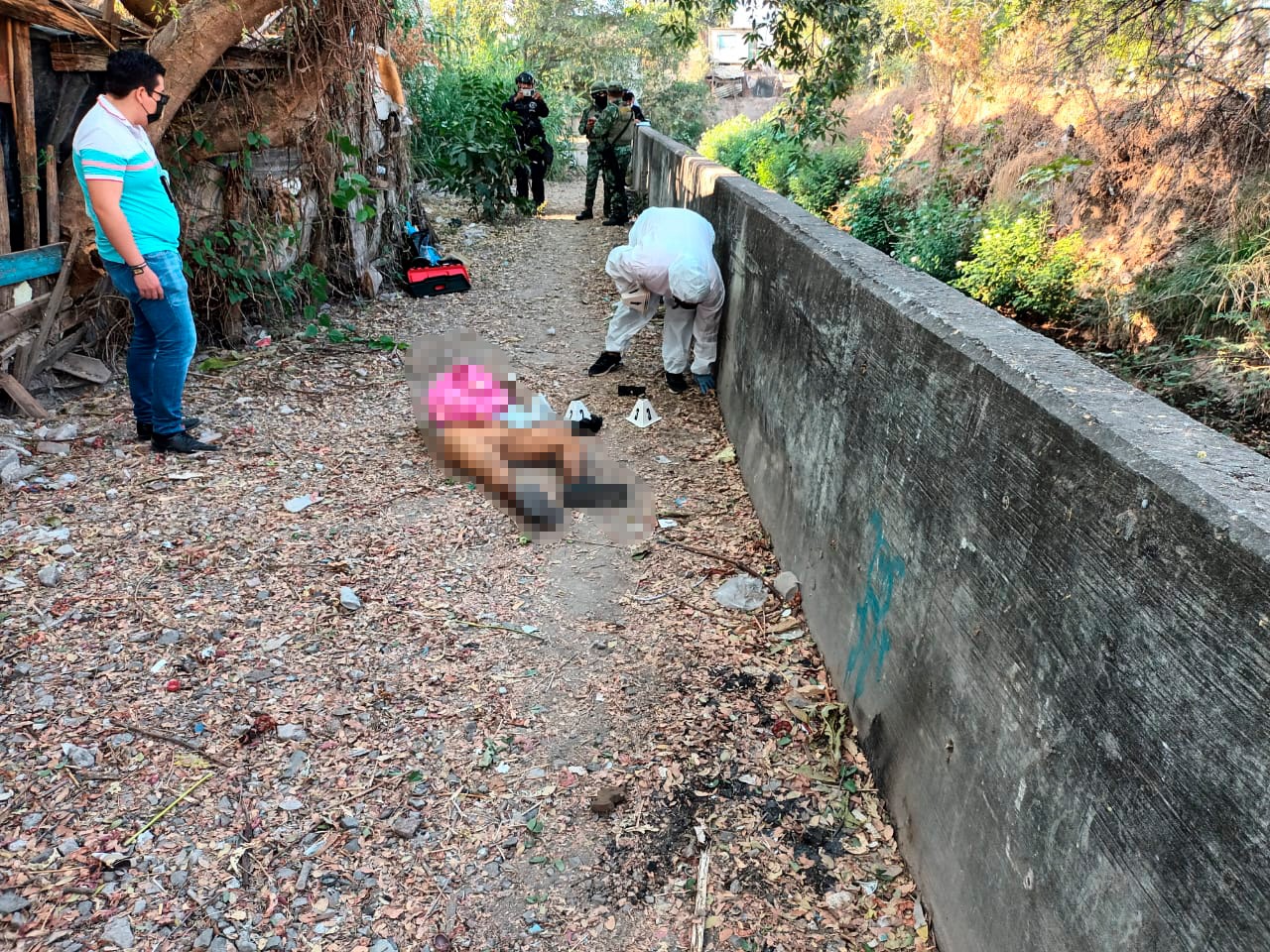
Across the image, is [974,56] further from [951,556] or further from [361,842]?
[361,842]

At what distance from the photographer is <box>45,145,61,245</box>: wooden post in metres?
4.49

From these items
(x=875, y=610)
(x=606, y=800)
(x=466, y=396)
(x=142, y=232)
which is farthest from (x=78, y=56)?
(x=875, y=610)

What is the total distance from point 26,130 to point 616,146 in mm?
8016

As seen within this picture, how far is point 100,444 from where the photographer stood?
165 inches

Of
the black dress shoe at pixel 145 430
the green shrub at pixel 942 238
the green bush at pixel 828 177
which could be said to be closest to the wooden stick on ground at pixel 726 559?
the black dress shoe at pixel 145 430

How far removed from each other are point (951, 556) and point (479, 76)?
418 inches

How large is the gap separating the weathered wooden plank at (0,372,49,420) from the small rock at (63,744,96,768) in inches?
103

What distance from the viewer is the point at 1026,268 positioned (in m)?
6.09

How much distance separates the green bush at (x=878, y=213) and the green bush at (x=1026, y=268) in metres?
1.83

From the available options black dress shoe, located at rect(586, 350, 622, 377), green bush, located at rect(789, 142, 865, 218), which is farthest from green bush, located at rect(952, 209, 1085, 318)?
green bush, located at rect(789, 142, 865, 218)

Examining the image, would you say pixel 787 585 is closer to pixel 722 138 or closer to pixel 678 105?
pixel 722 138

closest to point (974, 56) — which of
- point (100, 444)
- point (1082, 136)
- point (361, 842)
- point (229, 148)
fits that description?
point (1082, 136)

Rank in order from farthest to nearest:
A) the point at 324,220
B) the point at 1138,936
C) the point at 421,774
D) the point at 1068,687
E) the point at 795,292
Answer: the point at 324,220
the point at 795,292
the point at 421,774
the point at 1068,687
the point at 1138,936

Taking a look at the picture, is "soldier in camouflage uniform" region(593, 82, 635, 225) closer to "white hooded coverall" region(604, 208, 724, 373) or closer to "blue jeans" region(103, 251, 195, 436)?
"white hooded coverall" region(604, 208, 724, 373)
